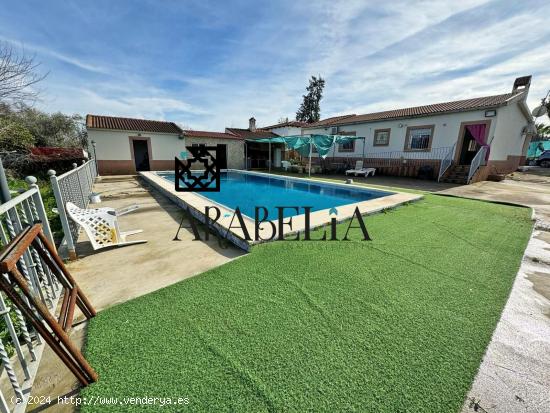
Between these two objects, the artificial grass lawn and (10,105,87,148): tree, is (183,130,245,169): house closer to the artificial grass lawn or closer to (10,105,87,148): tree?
(10,105,87,148): tree

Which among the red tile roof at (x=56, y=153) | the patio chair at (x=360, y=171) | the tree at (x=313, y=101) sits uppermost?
the tree at (x=313, y=101)

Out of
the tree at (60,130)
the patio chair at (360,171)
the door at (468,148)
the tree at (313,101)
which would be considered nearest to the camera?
the door at (468,148)

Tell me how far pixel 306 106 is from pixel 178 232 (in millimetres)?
43332

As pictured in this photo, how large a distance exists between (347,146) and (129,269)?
19094mm

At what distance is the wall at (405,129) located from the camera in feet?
43.6

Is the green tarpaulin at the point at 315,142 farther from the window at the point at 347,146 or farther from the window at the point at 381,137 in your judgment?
the window at the point at 347,146

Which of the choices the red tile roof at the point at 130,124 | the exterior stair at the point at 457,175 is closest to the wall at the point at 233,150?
the red tile roof at the point at 130,124

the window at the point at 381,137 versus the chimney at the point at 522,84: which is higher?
the chimney at the point at 522,84

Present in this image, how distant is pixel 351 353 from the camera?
1.91 m

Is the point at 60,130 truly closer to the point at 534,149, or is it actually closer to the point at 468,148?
the point at 468,148

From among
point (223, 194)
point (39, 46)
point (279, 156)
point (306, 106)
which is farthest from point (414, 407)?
point (306, 106)

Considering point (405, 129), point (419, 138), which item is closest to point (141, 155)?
point (405, 129)

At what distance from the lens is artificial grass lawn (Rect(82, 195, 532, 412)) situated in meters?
1.61

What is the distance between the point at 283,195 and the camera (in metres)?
11.0
